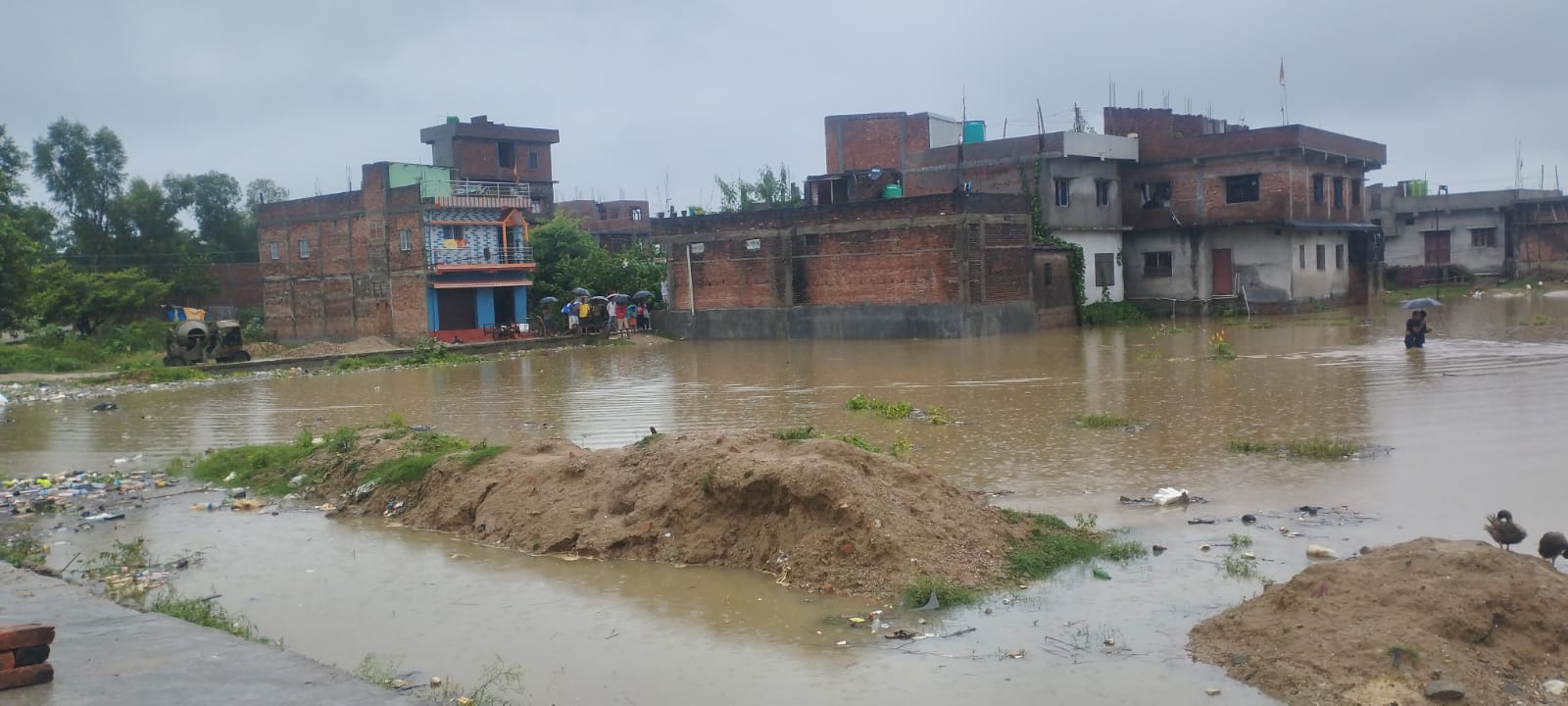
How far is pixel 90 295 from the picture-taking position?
46500 mm

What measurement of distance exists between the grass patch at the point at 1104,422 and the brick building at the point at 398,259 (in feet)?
117

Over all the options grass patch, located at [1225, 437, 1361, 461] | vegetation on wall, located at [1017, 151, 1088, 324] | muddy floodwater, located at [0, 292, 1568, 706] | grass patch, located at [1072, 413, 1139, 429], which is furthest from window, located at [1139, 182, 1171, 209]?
grass patch, located at [1225, 437, 1361, 461]

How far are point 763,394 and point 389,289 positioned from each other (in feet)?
101

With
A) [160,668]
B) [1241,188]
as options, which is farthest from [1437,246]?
[160,668]

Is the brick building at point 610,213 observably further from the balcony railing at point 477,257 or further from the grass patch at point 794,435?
the grass patch at point 794,435

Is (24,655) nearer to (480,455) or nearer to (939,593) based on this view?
(939,593)

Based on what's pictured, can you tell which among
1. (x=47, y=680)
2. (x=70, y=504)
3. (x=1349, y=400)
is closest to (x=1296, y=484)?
(x=1349, y=400)

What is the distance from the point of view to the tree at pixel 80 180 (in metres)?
55.2

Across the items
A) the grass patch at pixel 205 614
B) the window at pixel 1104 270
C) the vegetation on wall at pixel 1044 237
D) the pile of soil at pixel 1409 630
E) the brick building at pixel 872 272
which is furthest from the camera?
the window at pixel 1104 270

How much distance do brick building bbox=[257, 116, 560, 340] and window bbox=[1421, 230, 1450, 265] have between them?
4428 cm

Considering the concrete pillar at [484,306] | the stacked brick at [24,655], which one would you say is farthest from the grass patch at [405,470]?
the concrete pillar at [484,306]

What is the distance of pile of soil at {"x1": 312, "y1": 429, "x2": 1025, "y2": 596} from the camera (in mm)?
8828

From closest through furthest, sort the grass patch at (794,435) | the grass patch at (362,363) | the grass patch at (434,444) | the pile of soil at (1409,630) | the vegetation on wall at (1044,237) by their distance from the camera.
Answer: the pile of soil at (1409,630) < the grass patch at (794,435) < the grass patch at (434,444) < the grass patch at (362,363) < the vegetation on wall at (1044,237)

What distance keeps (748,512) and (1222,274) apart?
4012cm
